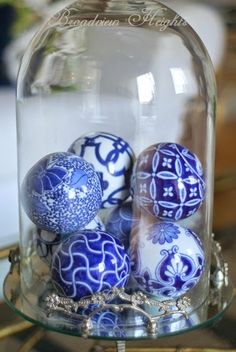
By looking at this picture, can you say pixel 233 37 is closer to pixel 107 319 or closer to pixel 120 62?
pixel 120 62

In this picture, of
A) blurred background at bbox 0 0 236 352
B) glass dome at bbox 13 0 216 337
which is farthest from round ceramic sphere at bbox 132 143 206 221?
blurred background at bbox 0 0 236 352

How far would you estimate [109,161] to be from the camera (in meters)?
0.66

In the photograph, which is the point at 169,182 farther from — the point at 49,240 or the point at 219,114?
the point at 219,114

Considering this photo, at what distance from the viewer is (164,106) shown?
29.6 inches

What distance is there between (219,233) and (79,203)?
0.40 meters

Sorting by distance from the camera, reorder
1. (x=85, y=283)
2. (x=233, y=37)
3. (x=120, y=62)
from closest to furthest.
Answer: (x=85, y=283) → (x=120, y=62) → (x=233, y=37)

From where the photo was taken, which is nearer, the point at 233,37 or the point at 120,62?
the point at 120,62

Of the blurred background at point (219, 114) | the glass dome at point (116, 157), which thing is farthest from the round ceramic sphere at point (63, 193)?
the blurred background at point (219, 114)

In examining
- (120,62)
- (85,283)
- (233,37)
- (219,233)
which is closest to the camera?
(85,283)

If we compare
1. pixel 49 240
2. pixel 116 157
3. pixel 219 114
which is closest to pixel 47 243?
pixel 49 240

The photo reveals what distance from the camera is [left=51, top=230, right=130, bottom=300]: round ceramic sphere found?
567mm

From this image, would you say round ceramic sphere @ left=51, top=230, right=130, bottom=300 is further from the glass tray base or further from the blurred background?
the blurred background

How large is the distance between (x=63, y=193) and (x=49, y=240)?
0.07 meters

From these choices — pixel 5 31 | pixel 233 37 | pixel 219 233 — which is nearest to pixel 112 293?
pixel 219 233
